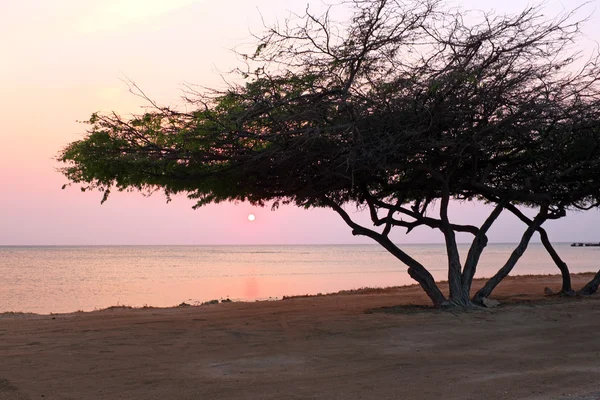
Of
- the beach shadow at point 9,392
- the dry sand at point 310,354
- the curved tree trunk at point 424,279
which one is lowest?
the beach shadow at point 9,392

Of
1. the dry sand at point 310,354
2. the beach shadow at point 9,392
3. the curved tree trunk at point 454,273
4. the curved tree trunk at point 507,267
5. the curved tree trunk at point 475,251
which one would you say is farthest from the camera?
the curved tree trunk at point 507,267

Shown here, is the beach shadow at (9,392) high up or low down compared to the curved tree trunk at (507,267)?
down

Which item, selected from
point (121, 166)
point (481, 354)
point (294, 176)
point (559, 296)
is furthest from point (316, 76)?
point (559, 296)

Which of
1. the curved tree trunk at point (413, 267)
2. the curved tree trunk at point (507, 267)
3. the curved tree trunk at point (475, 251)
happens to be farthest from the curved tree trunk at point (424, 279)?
the curved tree trunk at point (507, 267)

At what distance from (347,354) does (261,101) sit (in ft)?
14.7

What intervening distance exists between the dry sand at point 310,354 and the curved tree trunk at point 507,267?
24.7 inches

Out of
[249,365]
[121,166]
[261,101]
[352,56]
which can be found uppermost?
[352,56]

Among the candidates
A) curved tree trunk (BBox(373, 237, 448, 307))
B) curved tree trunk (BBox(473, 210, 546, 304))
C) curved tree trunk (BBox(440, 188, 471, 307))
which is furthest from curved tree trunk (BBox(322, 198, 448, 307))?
curved tree trunk (BBox(473, 210, 546, 304))

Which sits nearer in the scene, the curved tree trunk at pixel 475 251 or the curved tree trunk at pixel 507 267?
the curved tree trunk at pixel 475 251

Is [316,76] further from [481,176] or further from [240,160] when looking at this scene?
[481,176]

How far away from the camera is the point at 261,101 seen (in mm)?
11805

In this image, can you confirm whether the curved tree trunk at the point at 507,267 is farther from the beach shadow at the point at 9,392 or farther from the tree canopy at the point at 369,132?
the beach shadow at the point at 9,392

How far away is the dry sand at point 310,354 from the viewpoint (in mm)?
8836

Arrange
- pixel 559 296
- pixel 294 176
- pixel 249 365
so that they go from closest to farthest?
pixel 249 365 → pixel 294 176 → pixel 559 296
